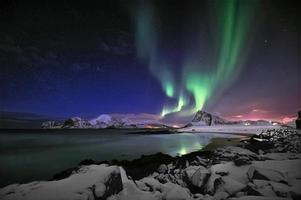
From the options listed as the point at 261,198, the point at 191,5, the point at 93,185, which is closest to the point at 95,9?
the point at 191,5

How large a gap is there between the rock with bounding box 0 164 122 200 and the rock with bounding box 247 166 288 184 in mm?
2718

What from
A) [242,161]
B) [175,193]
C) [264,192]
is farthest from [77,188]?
[242,161]

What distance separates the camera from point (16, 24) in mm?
5043

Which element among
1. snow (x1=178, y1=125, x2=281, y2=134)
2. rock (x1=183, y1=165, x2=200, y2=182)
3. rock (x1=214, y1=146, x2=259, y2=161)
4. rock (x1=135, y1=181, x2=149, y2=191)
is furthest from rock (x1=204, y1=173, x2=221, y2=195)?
snow (x1=178, y1=125, x2=281, y2=134)

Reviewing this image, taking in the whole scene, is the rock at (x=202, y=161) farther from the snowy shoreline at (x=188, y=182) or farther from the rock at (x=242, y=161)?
the rock at (x=242, y=161)

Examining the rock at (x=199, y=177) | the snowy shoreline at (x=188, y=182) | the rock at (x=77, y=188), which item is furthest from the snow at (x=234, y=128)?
the rock at (x=77, y=188)

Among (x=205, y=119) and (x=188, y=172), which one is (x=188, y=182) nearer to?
(x=188, y=172)

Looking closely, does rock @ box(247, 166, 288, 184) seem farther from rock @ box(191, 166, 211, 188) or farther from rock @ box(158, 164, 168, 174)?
rock @ box(158, 164, 168, 174)

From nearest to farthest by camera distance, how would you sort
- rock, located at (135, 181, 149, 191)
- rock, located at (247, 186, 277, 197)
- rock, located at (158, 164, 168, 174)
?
1. rock, located at (247, 186, 277, 197)
2. rock, located at (135, 181, 149, 191)
3. rock, located at (158, 164, 168, 174)

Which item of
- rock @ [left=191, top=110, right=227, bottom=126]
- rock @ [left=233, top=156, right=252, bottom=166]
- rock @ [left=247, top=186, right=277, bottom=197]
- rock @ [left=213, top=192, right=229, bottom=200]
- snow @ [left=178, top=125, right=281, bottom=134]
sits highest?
rock @ [left=191, top=110, right=227, bottom=126]

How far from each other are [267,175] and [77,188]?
373 centimetres

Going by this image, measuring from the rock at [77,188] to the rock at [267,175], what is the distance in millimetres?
2718

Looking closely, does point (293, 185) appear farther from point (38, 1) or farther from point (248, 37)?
point (38, 1)

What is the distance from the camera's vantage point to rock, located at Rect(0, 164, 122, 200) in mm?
3297
